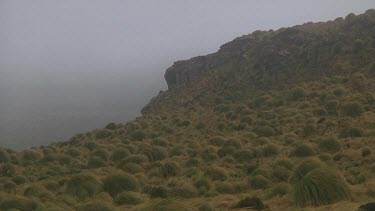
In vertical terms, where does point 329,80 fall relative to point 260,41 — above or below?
below

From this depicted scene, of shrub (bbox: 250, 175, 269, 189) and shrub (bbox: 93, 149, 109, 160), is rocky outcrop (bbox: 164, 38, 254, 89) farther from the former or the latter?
shrub (bbox: 250, 175, 269, 189)

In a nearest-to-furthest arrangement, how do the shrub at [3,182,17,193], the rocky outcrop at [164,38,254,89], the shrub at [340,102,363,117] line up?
the shrub at [3,182,17,193]
the shrub at [340,102,363,117]
the rocky outcrop at [164,38,254,89]

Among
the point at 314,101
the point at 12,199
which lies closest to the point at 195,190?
the point at 12,199

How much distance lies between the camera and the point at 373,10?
55.3 m

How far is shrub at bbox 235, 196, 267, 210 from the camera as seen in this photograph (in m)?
11.8

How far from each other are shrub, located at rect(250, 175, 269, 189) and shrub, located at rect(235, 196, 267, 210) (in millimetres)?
3705

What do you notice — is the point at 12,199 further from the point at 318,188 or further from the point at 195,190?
the point at 318,188

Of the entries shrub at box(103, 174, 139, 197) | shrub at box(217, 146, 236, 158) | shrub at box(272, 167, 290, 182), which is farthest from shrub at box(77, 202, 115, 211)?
shrub at box(217, 146, 236, 158)

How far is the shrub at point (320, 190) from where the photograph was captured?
1102 centimetres

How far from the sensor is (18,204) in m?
14.4

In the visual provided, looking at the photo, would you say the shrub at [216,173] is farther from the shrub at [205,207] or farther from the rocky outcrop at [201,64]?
the rocky outcrop at [201,64]

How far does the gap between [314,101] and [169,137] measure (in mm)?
12130

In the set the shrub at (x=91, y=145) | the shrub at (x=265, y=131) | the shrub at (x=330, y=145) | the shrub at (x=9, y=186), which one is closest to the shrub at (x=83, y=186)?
the shrub at (x=9, y=186)

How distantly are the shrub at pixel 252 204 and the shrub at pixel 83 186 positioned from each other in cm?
683
